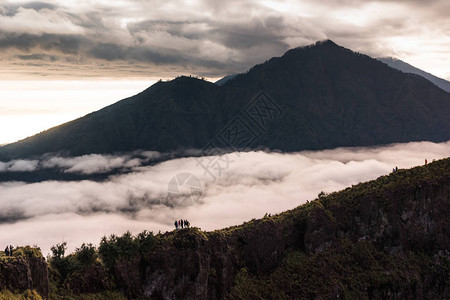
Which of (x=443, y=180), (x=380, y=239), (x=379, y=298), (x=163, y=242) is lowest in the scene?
(x=379, y=298)

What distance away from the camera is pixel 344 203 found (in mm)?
109750

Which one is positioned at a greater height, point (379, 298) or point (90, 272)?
point (90, 272)

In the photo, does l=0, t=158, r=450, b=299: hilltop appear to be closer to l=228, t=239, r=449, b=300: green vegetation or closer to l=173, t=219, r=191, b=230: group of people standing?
l=228, t=239, r=449, b=300: green vegetation

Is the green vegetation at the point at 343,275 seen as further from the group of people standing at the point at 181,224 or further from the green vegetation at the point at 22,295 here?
the green vegetation at the point at 22,295

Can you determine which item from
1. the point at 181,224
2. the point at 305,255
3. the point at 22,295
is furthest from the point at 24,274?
the point at 305,255

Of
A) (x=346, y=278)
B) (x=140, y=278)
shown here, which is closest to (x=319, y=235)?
(x=346, y=278)

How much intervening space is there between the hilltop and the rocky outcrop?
1360 millimetres

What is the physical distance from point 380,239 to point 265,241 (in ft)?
122

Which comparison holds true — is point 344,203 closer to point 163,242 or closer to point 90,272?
point 163,242

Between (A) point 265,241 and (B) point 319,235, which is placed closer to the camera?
(A) point 265,241

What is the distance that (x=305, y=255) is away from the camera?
98312 mm

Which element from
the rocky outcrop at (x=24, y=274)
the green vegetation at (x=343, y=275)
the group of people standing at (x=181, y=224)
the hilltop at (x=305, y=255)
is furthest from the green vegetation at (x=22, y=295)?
the green vegetation at (x=343, y=275)

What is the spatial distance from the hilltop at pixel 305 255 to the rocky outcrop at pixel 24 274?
4.46ft

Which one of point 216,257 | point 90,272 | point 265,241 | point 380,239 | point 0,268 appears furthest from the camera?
point 380,239
